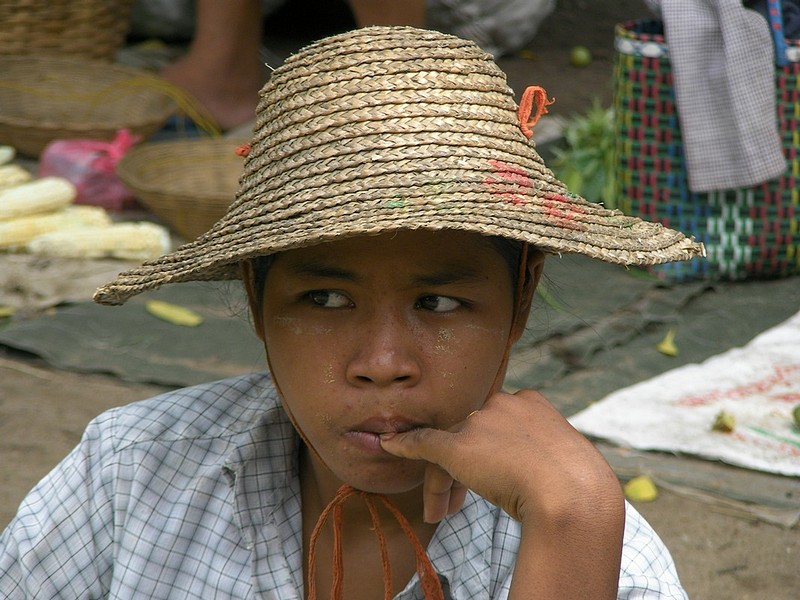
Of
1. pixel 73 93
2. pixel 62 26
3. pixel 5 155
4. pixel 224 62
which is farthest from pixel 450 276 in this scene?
pixel 62 26

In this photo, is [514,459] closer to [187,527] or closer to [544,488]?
[544,488]

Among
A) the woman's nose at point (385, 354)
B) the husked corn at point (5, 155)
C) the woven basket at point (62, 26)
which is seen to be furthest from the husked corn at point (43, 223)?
the woman's nose at point (385, 354)

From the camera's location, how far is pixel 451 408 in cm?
151

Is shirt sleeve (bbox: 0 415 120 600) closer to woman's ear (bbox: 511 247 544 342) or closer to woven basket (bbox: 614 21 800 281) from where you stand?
woman's ear (bbox: 511 247 544 342)

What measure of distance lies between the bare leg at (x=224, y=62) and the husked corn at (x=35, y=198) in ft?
3.95

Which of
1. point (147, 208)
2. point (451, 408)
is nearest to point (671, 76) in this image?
point (147, 208)

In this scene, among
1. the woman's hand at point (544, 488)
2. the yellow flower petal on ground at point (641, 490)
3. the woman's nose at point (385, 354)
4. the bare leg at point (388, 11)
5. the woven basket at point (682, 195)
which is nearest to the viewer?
the woman's hand at point (544, 488)

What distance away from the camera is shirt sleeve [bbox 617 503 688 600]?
1.54 metres

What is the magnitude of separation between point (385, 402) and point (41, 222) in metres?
3.36

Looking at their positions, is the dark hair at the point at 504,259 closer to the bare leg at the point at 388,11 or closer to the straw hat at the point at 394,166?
the straw hat at the point at 394,166

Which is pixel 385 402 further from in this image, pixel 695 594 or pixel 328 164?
pixel 695 594

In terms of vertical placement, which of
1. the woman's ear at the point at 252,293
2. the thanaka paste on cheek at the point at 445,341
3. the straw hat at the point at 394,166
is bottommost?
the woman's ear at the point at 252,293

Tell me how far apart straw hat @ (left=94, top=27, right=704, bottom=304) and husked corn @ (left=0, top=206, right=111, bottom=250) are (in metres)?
3.00

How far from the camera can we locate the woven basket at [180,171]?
4.45 m
